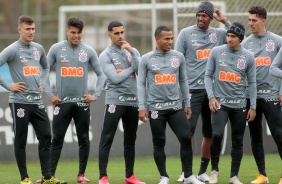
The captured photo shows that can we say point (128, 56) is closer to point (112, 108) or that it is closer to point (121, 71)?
point (121, 71)

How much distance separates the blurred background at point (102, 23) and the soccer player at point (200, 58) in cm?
393

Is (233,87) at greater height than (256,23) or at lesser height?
lesser

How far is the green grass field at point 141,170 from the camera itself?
44.3 feet

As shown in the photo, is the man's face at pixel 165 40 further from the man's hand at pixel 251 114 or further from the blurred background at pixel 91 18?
the blurred background at pixel 91 18

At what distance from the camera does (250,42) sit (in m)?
12.7

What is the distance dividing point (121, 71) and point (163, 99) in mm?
757

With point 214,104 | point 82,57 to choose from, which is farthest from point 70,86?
point 214,104

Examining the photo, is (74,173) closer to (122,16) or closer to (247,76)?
(247,76)

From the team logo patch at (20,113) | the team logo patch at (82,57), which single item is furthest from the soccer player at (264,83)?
the team logo patch at (20,113)

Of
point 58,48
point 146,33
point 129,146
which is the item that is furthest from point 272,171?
point 146,33

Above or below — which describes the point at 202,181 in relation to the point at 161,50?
below

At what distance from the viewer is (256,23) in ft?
41.3

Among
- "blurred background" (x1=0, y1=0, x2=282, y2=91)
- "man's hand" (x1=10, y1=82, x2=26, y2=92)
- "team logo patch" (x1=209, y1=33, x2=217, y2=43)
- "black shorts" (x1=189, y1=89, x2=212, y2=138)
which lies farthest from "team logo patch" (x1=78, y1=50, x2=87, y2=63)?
"blurred background" (x1=0, y1=0, x2=282, y2=91)

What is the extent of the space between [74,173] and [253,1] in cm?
576
